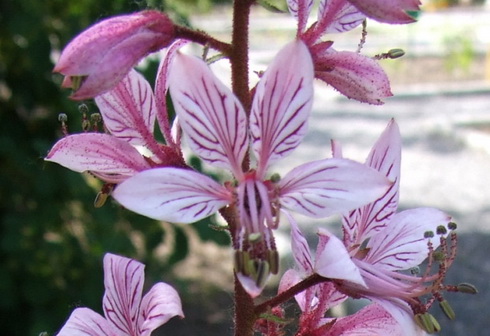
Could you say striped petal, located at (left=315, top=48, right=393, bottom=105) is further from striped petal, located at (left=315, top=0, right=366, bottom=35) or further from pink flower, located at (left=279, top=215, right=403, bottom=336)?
pink flower, located at (left=279, top=215, right=403, bottom=336)

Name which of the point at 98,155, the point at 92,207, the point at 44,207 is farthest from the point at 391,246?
the point at 44,207

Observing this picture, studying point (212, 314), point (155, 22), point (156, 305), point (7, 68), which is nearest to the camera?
point (155, 22)

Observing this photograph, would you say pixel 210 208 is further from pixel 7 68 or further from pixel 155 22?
pixel 7 68

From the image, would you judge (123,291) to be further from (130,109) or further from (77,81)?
(77,81)

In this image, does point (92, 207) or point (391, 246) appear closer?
point (391, 246)

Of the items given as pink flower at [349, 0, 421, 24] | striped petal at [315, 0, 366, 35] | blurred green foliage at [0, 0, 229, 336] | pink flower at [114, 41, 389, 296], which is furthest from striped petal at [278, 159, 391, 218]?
blurred green foliage at [0, 0, 229, 336]

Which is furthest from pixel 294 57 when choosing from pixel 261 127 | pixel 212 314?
pixel 212 314
